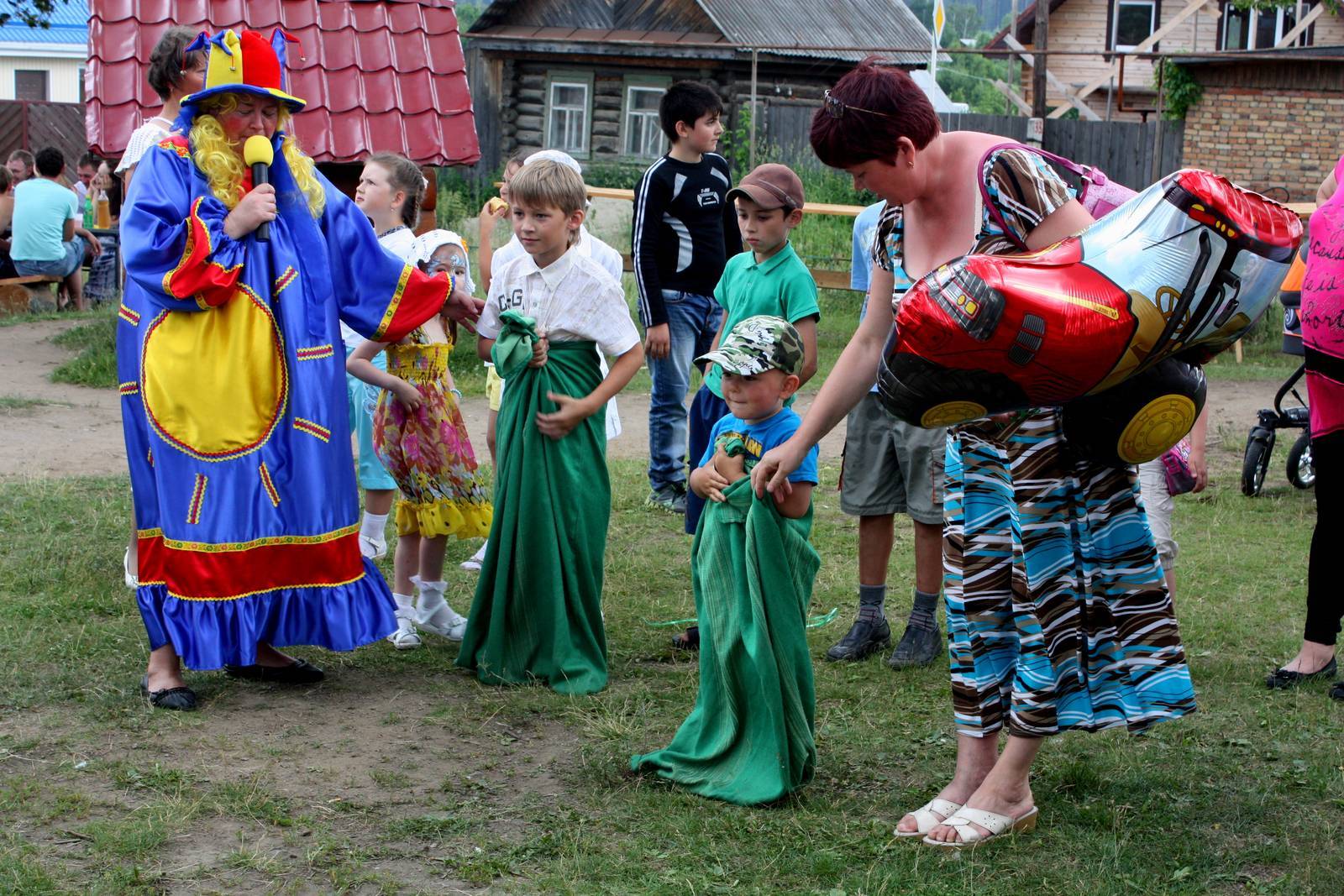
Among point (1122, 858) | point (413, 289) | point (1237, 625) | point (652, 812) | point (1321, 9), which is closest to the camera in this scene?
point (1122, 858)

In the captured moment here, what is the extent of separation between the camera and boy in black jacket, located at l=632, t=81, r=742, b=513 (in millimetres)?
7121

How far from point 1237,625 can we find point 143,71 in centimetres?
768

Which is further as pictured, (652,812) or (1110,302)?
(652,812)

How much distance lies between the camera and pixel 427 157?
944 centimetres

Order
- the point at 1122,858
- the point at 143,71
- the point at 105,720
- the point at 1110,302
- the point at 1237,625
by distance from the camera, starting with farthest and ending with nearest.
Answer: the point at 143,71
the point at 1237,625
the point at 105,720
the point at 1122,858
the point at 1110,302

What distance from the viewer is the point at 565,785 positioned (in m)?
3.84

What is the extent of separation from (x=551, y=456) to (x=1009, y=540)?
5.77 ft

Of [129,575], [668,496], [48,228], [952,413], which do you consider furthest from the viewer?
[48,228]

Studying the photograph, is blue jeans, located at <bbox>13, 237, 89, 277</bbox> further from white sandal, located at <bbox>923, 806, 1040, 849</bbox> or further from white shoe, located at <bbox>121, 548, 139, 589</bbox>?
white sandal, located at <bbox>923, 806, 1040, 849</bbox>

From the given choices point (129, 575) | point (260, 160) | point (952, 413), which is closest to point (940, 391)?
point (952, 413)

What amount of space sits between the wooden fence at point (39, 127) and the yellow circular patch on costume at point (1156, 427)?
2550 centimetres

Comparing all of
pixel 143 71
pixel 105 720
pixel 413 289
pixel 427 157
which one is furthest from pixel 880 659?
pixel 143 71

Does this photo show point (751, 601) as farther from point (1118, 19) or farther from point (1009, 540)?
point (1118, 19)

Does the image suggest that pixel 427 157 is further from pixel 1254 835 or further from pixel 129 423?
pixel 1254 835
